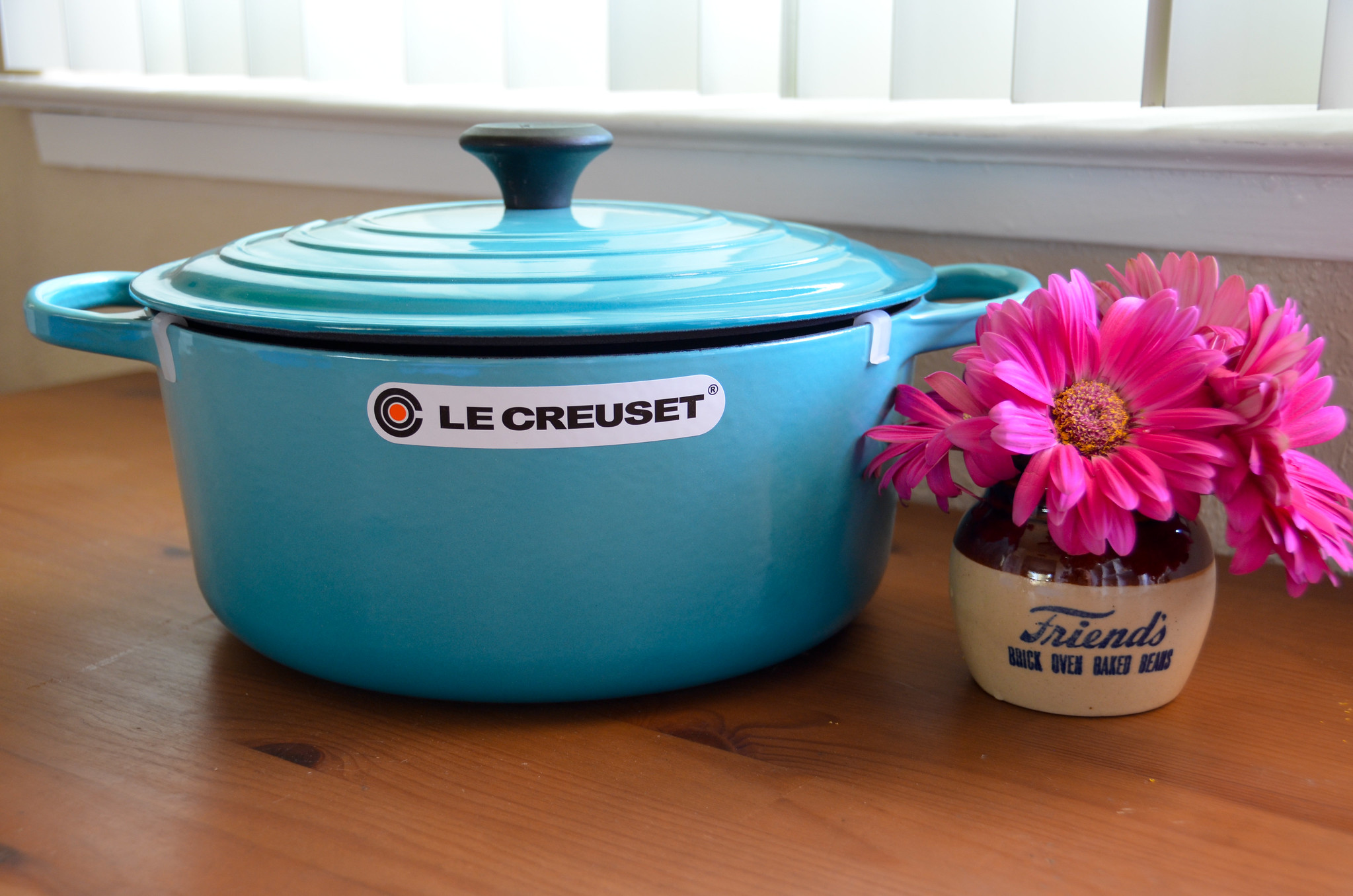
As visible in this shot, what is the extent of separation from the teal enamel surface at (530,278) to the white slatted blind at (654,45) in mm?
330

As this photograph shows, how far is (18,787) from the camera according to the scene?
1.45 ft

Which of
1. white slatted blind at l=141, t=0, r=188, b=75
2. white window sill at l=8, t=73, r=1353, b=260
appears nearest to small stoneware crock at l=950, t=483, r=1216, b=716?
white window sill at l=8, t=73, r=1353, b=260

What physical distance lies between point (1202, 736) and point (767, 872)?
22 centimetres

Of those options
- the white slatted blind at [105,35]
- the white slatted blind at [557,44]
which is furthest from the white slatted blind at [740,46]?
the white slatted blind at [105,35]

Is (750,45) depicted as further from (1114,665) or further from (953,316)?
(1114,665)

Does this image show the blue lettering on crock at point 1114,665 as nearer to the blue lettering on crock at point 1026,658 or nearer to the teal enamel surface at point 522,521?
the blue lettering on crock at point 1026,658

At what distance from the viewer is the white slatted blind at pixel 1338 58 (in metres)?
0.59

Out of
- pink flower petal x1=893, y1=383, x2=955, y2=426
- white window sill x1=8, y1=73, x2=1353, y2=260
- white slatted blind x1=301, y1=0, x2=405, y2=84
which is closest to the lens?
pink flower petal x1=893, y1=383, x2=955, y2=426

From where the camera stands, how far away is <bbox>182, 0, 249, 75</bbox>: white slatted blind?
1092 mm

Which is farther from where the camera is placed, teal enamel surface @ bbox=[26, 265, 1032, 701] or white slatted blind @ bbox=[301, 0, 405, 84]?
white slatted blind @ bbox=[301, 0, 405, 84]

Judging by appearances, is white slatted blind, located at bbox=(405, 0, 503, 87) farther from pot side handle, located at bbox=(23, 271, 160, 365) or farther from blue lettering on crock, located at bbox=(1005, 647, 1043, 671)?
blue lettering on crock, located at bbox=(1005, 647, 1043, 671)

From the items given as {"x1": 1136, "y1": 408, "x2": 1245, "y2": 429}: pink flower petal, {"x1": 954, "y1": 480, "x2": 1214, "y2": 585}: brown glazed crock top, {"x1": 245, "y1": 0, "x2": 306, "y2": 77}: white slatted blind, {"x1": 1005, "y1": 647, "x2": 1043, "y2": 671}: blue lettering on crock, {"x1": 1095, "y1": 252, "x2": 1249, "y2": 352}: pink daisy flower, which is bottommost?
{"x1": 1005, "y1": 647, "x2": 1043, "y2": 671}: blue lettering on crock

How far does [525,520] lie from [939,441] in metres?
0.18

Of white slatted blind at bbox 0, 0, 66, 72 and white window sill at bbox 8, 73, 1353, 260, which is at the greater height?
white slatted blind at bbox 0, 0, 66, 72
